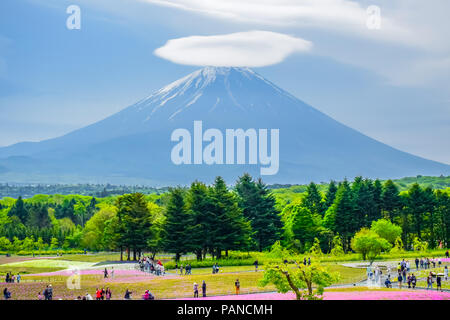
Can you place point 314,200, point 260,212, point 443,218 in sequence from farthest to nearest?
point 314,200
point 443,218
point 260,212

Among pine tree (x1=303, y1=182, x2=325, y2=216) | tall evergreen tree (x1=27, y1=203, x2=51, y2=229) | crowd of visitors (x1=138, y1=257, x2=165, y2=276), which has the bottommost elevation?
crowd of visitors (x1=138, y1=257, x2=165, y2=276)

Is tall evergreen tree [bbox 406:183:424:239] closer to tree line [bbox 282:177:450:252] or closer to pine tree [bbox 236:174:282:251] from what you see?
tree line [bbox 282:177:450:252]

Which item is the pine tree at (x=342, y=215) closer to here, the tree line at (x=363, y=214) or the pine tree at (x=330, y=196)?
the tree line at (x=363, y=214)

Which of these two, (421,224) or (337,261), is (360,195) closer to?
(421,224)

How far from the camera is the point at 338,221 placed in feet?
199

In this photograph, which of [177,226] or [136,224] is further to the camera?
[136,224]

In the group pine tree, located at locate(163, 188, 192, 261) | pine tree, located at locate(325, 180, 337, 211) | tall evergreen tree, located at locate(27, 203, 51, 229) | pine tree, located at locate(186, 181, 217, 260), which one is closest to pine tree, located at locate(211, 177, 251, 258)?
pine tree, located at locate(186, 181, 217, 260)

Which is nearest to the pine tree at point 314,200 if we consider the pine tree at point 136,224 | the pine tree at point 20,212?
the pine tree at point 136,224

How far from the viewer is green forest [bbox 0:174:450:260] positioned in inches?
1984

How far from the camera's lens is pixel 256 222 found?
56688mm

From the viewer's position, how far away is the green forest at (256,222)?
5041cm

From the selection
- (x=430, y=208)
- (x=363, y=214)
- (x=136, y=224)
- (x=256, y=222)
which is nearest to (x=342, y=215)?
(x=363, y=214)

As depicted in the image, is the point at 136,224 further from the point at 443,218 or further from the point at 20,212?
the point at 20,212

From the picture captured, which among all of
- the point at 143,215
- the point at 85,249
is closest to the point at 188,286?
the point at 143,215
